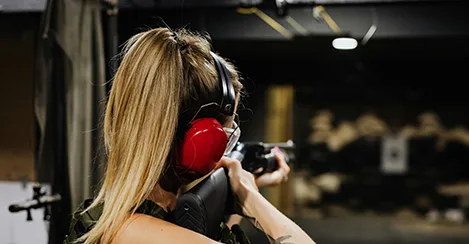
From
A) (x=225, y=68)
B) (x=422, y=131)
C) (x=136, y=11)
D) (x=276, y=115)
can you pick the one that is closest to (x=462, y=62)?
(x=422, y=131)

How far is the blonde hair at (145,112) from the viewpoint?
3.20 ft

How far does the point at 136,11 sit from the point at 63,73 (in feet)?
0.93

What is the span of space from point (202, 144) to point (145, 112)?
11 centimetres

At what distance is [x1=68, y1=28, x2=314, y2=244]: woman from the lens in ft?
3.19

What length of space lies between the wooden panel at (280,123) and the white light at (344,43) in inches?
19.4

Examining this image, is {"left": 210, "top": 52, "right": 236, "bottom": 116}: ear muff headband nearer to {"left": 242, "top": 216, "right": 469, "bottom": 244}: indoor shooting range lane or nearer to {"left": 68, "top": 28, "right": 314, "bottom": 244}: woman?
{"left": 68, "top": 28, "right": 314, "bottom": 244}: woman

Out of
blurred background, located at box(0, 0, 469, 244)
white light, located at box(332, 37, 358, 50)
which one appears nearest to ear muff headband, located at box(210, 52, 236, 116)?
blurred background, located at box(0, 0, 469, 244)

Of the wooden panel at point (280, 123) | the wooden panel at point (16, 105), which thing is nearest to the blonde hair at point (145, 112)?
the wooden panel at point (16, 105)

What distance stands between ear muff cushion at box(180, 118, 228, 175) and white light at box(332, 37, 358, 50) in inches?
56.9

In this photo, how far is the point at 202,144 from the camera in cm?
99

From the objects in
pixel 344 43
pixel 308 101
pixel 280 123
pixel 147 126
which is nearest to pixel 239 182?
pixel 147 126

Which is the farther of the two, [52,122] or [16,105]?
[16,105]

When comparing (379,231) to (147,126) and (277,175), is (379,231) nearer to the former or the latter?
(277,175)

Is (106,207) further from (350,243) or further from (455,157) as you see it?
(455,157)
